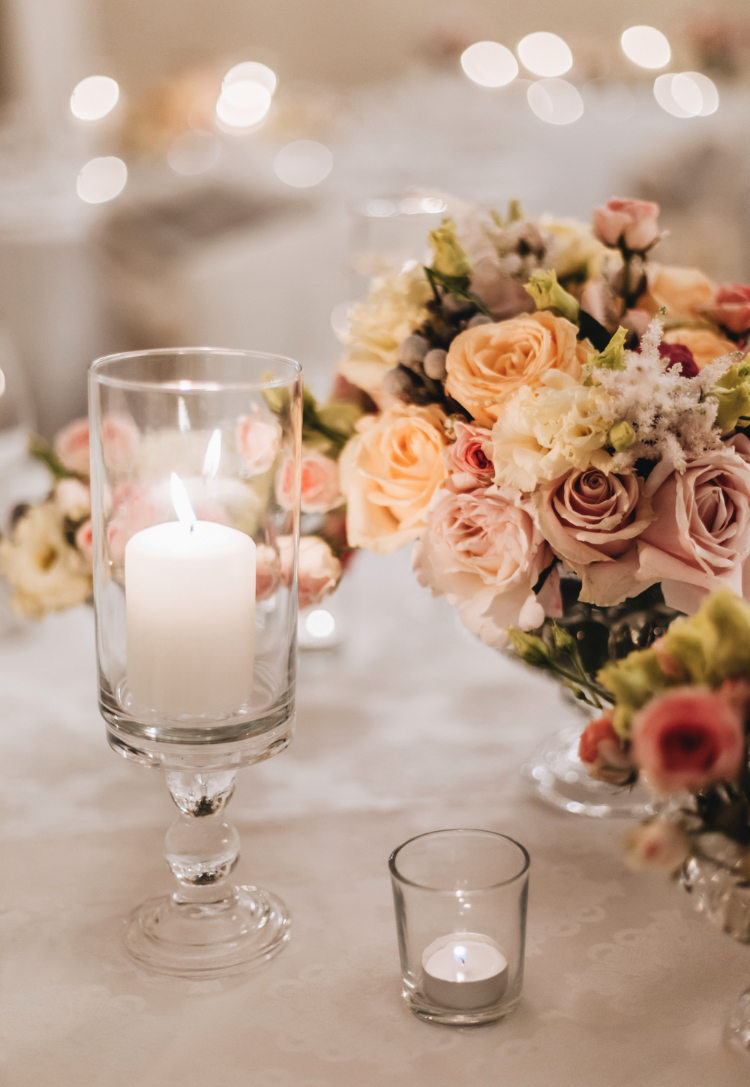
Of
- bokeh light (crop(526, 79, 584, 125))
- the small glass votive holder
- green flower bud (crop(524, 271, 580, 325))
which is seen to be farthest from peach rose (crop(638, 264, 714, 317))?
bokeh light (crop(526, 79, 584, 125))

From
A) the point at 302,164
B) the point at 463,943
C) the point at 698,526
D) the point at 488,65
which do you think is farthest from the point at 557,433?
the point at 488,65

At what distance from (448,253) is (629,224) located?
0.15 m

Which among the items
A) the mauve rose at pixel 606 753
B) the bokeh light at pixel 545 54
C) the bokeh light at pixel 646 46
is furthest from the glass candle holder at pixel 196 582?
the bokeh light at pixel 646 46

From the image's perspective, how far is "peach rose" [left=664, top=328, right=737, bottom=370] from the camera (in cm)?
80

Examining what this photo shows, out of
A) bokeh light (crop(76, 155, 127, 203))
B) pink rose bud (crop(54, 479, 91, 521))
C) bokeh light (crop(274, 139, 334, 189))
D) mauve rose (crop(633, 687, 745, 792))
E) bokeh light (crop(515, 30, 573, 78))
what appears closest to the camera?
mauve rose (crop(633, 687, 745, 792))

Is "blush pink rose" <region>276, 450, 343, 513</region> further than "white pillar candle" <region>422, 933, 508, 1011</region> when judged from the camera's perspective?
Yes

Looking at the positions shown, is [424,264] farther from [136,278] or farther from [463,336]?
[136,278]

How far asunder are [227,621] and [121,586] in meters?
0.07

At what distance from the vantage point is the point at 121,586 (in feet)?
2.31

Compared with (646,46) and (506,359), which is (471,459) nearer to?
(506,359)

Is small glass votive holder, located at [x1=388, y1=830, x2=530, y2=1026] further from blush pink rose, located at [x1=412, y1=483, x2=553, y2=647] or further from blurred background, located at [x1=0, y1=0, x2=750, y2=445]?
blurred background, located at [x1=0, y1=0, x2=750, y2=445]

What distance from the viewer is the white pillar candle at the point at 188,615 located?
0.68 metres

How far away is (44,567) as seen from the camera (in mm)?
976

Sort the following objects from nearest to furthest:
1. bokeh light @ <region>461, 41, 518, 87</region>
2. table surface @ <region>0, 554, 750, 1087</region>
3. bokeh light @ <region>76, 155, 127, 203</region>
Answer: table surface @ <region>0, 554, 750, 1087</region> < bokeh light @ <region>76, 155, 127, 203</region> < bokeh light @ <region>461, 41, 518, 87</region>
